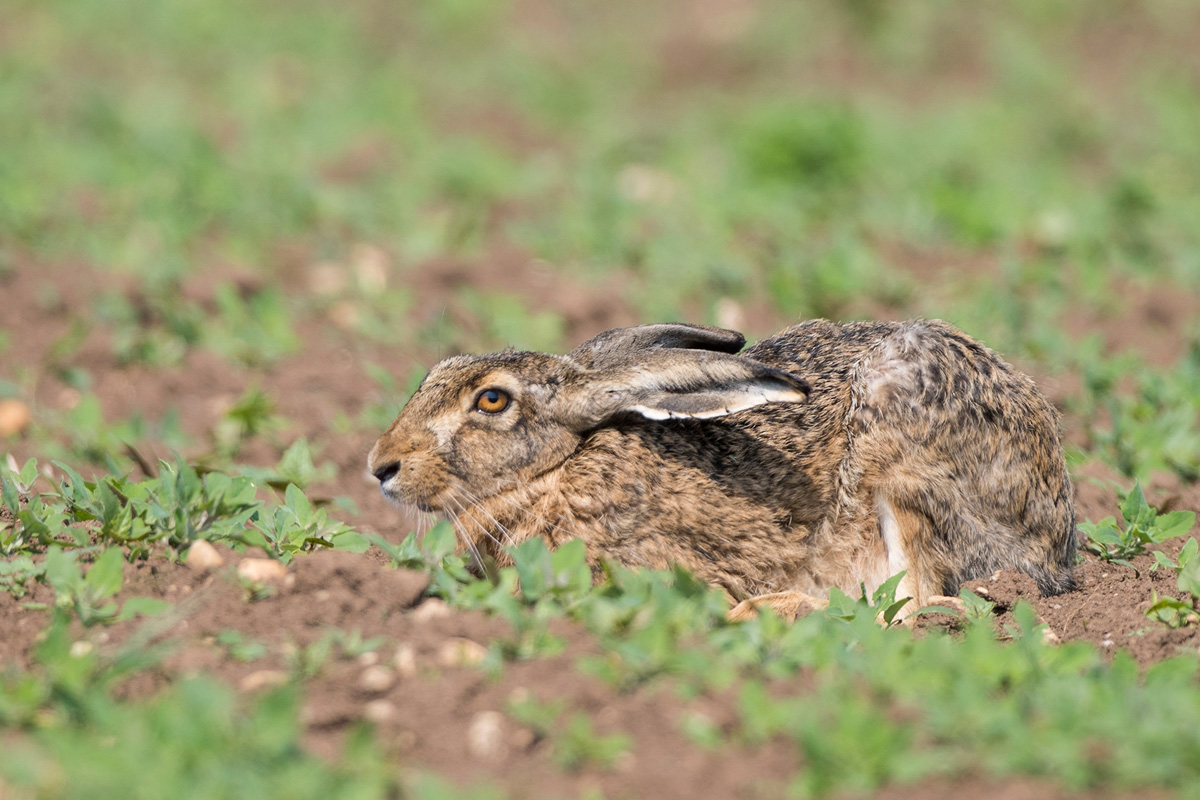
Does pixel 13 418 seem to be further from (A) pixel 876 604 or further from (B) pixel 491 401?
(A) pixel 876 604

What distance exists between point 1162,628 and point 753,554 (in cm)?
142

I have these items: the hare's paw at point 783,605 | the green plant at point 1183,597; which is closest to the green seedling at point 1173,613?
the green plant at point 1183,597

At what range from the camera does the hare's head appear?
4.61 meters

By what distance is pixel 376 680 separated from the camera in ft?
11.2

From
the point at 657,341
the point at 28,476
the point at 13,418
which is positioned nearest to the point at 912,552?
the point at 657,341

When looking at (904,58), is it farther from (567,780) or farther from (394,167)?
(567,780)

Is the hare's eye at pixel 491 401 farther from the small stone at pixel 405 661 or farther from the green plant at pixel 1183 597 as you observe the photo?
the green plant at pixel 1183 597

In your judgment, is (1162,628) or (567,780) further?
(1162,628)

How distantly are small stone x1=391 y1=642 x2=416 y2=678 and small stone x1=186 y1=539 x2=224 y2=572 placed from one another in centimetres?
83

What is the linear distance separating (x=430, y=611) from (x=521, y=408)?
3.93ft

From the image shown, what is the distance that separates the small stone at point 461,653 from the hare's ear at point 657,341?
1.63 metres

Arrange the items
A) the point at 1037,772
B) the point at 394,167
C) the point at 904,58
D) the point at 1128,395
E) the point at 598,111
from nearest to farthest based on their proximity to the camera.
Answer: the point at 1037,772, the point at 1128,395, the point at 394,167, the point at 598,111, the point at 904,58

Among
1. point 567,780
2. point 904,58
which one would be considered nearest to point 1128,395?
point 567,780

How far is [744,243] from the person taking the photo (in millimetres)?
8266
